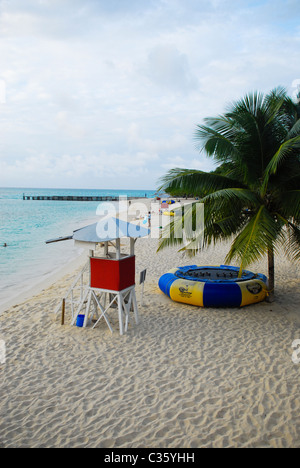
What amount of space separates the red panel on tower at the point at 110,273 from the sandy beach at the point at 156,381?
104 centimetres

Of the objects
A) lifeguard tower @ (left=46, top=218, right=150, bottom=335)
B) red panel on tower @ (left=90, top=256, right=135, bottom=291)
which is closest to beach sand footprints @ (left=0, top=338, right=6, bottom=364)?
lifeguard tower @ (left=46, top=218, right=150, bottom=335)

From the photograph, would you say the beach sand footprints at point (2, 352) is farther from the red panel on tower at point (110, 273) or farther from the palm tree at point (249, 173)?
the palm tree at point (249, 173)

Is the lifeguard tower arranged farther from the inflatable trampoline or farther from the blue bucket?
the inflatable trampoline

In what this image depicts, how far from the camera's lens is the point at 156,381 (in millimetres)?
5027

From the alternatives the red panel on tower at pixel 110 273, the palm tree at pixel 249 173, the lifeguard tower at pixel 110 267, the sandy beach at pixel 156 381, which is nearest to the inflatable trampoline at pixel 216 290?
the sandy beach at pixel 156 381

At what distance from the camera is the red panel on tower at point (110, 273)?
682cm

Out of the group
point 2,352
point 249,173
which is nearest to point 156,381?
point 2,352

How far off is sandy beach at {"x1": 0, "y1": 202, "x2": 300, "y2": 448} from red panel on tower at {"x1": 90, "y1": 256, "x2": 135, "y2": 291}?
1043mm

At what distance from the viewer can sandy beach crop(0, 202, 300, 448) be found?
3.90m

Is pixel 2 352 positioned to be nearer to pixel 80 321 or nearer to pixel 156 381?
pixel 80 321

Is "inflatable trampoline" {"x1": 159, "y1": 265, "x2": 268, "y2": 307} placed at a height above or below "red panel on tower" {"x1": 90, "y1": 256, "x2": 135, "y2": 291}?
below

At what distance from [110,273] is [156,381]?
2589 mm

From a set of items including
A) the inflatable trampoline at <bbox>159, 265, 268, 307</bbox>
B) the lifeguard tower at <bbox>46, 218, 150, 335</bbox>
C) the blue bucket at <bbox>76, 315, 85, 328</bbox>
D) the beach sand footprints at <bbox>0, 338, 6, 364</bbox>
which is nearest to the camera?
the beach sand footprints at <bbox>0, 338, 6, 364</bbox>
